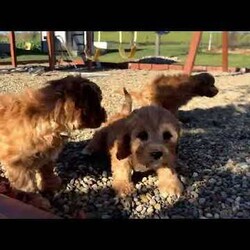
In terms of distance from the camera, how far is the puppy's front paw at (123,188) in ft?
12.8

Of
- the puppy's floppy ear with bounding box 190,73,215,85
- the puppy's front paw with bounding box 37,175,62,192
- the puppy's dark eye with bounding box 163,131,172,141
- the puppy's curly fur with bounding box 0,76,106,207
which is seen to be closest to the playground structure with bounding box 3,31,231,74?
the puppy's floppy ear with bounding box 190,73,215,85

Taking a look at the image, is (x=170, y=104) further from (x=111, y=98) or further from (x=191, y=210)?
(x=191, y=210)

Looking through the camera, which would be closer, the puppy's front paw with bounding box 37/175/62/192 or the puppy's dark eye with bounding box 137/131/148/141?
the puppy's dark eye with bounding box 137/131/148/141

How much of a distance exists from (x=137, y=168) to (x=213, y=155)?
1359 mm

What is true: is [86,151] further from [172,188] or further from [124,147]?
[172,188]

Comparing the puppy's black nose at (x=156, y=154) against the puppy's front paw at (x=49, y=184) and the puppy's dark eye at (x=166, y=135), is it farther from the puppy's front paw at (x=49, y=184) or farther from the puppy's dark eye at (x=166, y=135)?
the puppy's front paw at (x=49, y=184)

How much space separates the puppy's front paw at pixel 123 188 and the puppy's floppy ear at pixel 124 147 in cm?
25

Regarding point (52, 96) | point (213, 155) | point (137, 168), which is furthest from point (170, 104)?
point (52, 96)

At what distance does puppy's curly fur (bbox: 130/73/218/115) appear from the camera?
21.0 ft

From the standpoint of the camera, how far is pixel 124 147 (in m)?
3.81

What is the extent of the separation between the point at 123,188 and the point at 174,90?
289 centimetres

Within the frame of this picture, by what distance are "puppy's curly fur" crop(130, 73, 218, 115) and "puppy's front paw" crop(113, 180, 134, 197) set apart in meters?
2.43

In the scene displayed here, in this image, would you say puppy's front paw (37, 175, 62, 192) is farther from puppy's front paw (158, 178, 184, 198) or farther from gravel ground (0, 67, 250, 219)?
puppy's front paw (158, 178, 184, 198)
